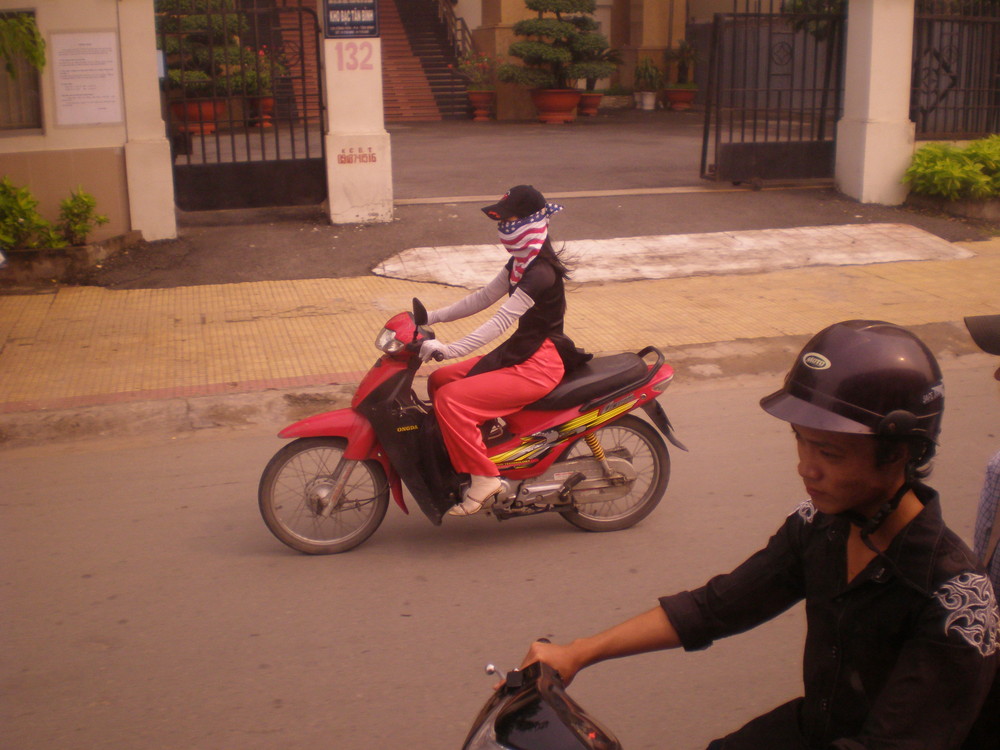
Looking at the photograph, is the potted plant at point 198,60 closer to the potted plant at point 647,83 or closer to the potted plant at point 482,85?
the potted plant at point 482,85

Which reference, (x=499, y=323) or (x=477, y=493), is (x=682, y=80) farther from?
(x=477, y=493)

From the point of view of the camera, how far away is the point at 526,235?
4.89 meters

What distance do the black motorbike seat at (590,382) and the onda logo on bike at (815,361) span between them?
300 centimetres

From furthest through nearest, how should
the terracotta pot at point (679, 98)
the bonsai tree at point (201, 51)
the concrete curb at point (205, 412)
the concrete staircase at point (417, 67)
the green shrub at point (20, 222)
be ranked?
the terracotta pot at point (679, 98)
the concrete staircase at point (417, 67)
the bonsai tree at point (201, 51)
the green shrub at point (20, 222)
the concrete curb at point (205, 412)

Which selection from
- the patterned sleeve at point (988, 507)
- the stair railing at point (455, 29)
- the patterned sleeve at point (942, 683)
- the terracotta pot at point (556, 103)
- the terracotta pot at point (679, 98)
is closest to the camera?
the patterned sleeve at point (942, 683)

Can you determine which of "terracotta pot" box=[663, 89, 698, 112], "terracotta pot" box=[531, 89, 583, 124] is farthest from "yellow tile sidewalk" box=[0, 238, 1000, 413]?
"terracotta pot" box=[663, 89, 698, 112]

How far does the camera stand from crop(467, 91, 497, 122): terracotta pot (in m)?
25.4

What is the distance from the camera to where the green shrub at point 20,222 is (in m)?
9.94

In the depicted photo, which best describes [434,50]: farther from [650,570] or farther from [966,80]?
[650,570]

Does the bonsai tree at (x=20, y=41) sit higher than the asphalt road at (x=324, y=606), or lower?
higher

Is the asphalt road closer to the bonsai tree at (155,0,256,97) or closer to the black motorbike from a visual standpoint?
the black motorbike

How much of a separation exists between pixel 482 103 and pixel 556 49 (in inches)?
94.2

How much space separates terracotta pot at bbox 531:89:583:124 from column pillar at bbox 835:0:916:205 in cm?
1129

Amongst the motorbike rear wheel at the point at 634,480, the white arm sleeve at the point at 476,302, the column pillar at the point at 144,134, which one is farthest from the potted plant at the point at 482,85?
the motorbike rear wheel at the point at 634,480
